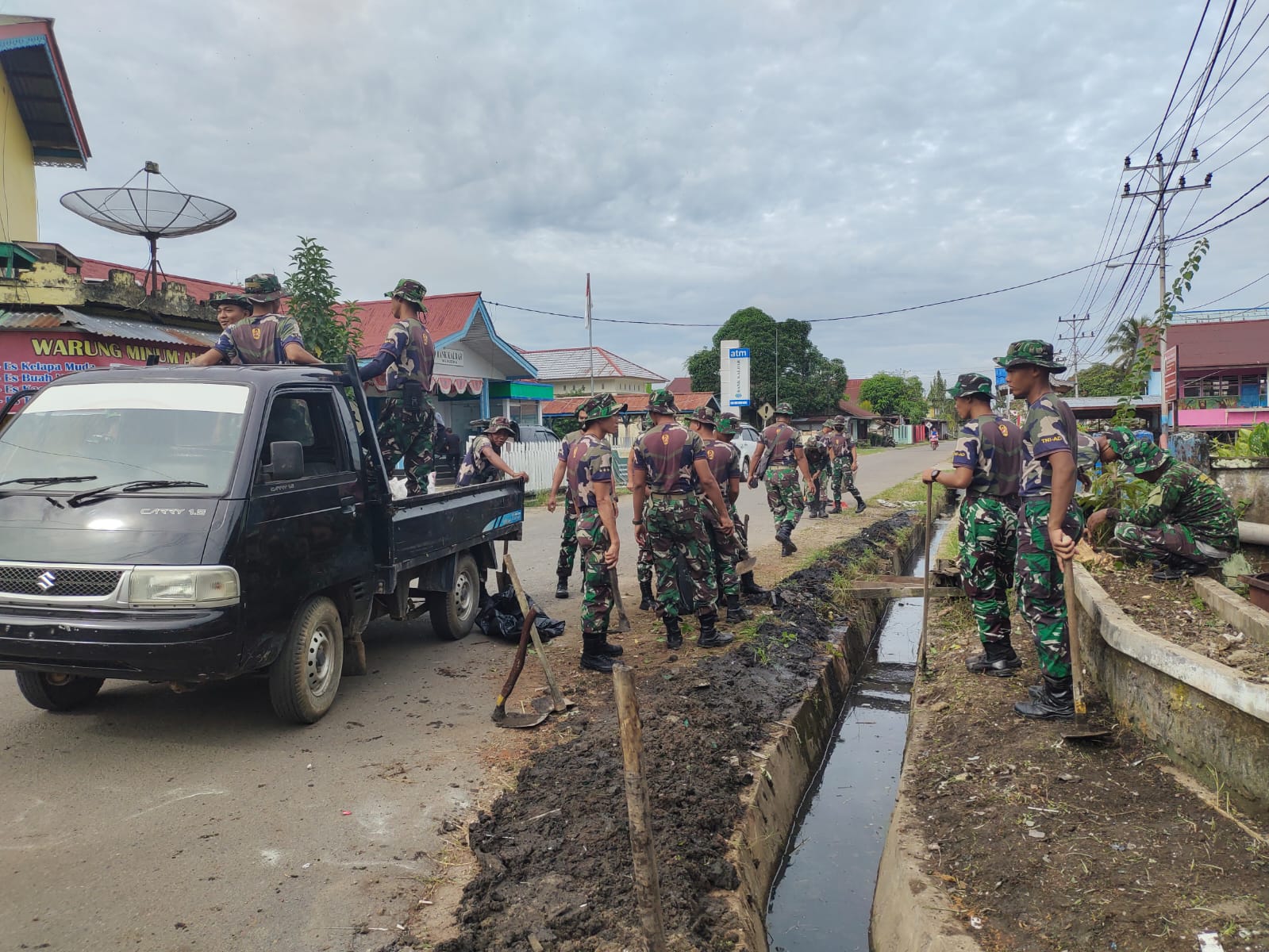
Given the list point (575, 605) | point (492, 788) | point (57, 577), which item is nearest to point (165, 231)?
point (575, 605)

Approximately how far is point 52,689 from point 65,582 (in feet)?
4.15

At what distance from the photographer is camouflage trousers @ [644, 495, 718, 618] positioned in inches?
259

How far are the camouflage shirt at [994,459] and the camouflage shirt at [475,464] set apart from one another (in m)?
4.65

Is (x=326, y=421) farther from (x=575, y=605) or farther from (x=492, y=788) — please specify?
(x=575, y=605)

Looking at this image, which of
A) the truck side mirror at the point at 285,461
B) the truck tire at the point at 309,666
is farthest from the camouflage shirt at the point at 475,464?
the truck side mirror at the point at 285,461

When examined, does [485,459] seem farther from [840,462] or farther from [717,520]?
[840,462]

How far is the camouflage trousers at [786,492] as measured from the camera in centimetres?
1115

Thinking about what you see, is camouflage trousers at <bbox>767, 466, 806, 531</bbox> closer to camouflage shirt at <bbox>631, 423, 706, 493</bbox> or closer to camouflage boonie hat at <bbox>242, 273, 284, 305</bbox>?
camouflage shirt at <bbox>631, 423, 706, 493</bbox>

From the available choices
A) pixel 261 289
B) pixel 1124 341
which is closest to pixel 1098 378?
pixel 1124 341

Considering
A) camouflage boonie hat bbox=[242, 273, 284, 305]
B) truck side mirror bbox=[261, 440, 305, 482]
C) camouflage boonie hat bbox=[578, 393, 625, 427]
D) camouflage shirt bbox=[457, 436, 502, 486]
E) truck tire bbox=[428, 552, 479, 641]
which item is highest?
camouflage boonie hat bbox=[242, 273, 284, 305]

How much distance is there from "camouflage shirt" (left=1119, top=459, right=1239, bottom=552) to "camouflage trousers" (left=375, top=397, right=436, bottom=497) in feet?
19.3

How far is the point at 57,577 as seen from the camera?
390 centimetres

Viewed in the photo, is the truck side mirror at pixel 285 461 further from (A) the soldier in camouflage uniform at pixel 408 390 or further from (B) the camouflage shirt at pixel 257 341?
(A) the soldier in camouflage uniform at pixel 408 390

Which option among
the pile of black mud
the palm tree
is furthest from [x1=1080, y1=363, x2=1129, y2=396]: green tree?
the pile of black mud
